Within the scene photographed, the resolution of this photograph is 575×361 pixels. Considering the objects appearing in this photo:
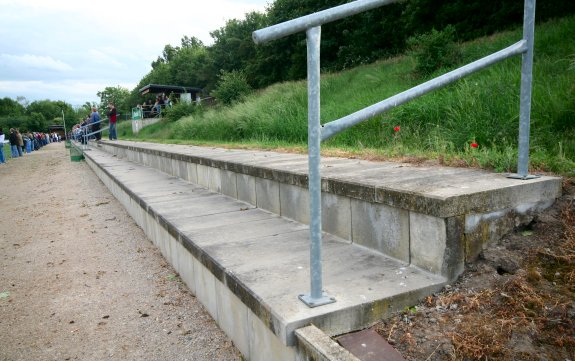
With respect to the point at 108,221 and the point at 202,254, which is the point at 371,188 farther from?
the point at 108,221

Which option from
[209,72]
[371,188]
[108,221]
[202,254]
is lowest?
[108,221]

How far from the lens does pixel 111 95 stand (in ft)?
443

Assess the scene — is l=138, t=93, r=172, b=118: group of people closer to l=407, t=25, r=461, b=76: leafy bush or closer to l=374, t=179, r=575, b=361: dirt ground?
l=407, t=25, r=461, b=76: leafy bush

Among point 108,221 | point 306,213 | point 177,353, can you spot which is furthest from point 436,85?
point 108,221

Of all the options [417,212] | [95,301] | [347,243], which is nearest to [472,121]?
[347,243]

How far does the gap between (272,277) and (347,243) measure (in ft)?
2.13

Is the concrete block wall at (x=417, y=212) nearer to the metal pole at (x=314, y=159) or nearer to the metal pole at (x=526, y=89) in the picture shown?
the metal pole at (x=526, y=89)

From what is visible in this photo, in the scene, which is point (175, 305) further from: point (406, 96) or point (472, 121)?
point (472, 121)

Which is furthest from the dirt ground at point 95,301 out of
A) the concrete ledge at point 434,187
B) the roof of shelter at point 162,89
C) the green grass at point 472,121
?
the roof of shelter at point 162,89

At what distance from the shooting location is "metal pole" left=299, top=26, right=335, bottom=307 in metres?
1.64

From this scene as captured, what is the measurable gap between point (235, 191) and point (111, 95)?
144 meters

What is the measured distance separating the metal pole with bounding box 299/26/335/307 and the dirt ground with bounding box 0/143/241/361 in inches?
31.4

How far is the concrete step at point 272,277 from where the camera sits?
1.76 meters

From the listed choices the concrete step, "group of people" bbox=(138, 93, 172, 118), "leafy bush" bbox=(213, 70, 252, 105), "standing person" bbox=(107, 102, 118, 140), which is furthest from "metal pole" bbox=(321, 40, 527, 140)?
"group of people" bbox=(138, 93, 172, 118)
